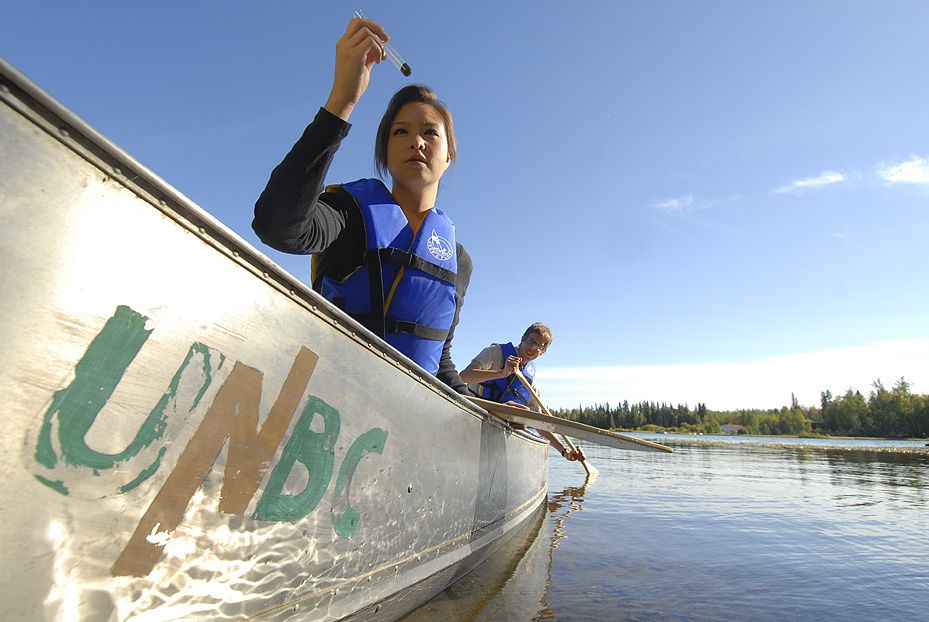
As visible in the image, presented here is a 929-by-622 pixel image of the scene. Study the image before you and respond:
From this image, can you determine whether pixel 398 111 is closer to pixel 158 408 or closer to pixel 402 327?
pixel 402 327

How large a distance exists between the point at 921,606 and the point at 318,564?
3448mm

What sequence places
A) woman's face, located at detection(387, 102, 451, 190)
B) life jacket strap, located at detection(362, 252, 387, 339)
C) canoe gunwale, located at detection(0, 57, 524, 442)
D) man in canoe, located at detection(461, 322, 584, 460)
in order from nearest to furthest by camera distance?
1. canoe gunwale, located at detection(0, 57, 524, 442)
2. life jacket strap, located at detection(362, 252, 387, 339)
3. woman's face, located at detection(387, 102, 451, 190)
4. man in canoe, located at detection(461, 322, 584, 460)

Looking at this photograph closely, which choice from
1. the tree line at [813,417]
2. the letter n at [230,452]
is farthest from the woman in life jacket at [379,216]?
the tree line at [813,417]

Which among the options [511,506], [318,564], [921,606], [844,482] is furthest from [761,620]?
[844,482]

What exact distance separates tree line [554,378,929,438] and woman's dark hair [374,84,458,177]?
42313 mm

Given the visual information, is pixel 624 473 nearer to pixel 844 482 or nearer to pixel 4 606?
pixel 844 482

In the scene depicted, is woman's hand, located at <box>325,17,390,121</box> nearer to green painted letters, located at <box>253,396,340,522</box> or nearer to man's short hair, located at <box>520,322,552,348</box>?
green painted letters, located at <box>253,396,340,522</box>

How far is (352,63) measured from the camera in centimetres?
120

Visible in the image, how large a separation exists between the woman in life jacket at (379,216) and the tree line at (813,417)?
42299 millimetres

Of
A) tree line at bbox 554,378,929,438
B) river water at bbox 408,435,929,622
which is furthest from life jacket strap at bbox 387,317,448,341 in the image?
tree line at bbox 554,378,929,438

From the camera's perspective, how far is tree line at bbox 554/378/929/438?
2606 inches

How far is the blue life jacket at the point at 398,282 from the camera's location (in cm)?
190

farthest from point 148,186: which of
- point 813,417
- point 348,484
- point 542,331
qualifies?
point 813,417

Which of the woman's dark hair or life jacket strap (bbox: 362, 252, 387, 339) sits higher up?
the woman's dark hair
